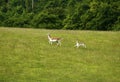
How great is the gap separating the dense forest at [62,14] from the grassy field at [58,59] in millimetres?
27692

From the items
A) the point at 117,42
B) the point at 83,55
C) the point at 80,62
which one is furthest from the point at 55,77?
the point at 117,42

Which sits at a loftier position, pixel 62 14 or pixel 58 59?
pixel 58 59

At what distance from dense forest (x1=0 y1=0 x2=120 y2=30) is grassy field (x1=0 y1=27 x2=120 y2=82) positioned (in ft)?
90.9

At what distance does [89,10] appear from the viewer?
6706 centimetres

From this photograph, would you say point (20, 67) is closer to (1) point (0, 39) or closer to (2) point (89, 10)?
(1) point (0, 39)

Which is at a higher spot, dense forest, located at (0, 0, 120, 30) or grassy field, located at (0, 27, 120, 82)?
grassy field, located at (0, 27, 120, 82)

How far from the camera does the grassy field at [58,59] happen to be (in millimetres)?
24344

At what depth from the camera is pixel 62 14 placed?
71625 mm

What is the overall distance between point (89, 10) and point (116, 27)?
6.58 m

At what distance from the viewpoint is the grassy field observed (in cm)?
2434

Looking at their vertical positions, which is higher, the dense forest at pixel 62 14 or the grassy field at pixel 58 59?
the grassy field at pixel 58 59

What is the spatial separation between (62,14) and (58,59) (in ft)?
144

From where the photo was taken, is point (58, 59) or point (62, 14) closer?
point (58, 59)

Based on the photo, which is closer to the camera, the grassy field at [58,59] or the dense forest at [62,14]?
the grassy field at [58,59]
